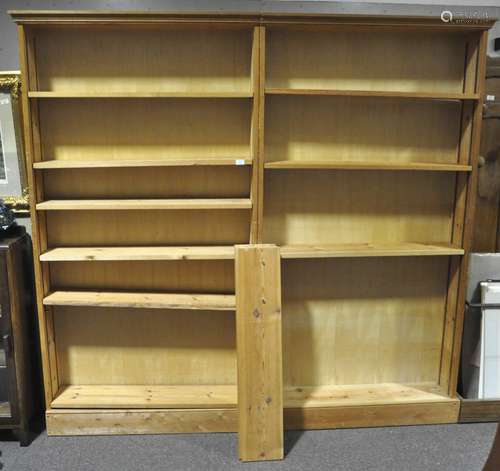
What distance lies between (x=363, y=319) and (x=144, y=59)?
186 centimetres

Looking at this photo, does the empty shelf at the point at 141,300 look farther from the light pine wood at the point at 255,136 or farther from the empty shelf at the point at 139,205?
the empty shelf at the point at 139,205

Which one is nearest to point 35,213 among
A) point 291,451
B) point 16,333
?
point 16,333

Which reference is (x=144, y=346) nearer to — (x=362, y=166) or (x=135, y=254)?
(x=135, y=254)

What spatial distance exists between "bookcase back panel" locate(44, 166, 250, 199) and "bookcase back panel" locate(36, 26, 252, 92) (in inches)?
16.5

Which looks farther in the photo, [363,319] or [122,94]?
[363,319]

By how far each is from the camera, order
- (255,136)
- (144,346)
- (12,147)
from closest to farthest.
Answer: (255,136) → (12,147) → (144,346)

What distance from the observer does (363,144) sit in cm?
256

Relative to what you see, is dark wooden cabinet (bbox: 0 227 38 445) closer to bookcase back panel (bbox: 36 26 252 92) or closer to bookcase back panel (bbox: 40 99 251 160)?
bookcase back panel (bbox: 40 99 251 160)

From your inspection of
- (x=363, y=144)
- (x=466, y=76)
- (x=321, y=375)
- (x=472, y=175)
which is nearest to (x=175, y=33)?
(x=363, y=144)

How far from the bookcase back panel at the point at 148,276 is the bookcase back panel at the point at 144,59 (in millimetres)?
926

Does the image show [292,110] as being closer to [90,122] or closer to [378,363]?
[90,122]

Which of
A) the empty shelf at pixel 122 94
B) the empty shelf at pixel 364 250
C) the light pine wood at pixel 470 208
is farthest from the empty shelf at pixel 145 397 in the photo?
the empty shelf at pixel 122 94

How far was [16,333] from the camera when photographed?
2391 millimetres

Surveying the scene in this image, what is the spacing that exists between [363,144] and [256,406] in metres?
1.49
